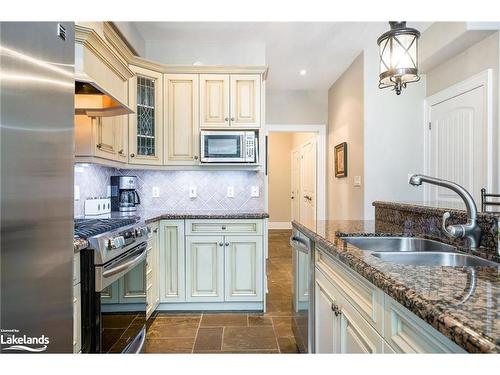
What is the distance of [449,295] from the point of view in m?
0.75

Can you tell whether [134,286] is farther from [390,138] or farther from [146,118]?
[390,138]

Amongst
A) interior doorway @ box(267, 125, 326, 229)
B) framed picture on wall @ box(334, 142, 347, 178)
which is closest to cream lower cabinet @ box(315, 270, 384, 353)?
framed picture on wall @ box(334, 142, 347, 178)

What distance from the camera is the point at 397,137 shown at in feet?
13.1

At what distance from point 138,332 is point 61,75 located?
1.70 meters

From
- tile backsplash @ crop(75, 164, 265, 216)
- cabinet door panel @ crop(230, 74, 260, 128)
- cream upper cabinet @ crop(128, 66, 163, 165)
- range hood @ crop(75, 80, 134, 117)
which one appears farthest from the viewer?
tile backsplash @ crop(75, 164, 265, 216)

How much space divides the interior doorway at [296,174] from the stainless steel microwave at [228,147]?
235cm

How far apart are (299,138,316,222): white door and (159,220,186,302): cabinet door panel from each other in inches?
125

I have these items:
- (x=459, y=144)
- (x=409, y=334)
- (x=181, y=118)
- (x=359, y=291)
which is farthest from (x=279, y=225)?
(x=409, y=334)

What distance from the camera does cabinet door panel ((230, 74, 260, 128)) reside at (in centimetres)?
332

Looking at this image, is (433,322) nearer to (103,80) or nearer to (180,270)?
(103,80)

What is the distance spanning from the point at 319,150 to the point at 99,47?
429cm

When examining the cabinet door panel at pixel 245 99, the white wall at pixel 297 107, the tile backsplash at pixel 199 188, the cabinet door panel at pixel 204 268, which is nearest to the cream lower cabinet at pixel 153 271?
the cabinet door panel at pixel 204 268

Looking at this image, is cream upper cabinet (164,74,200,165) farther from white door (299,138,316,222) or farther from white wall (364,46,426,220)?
white door (299,138,316,222)
